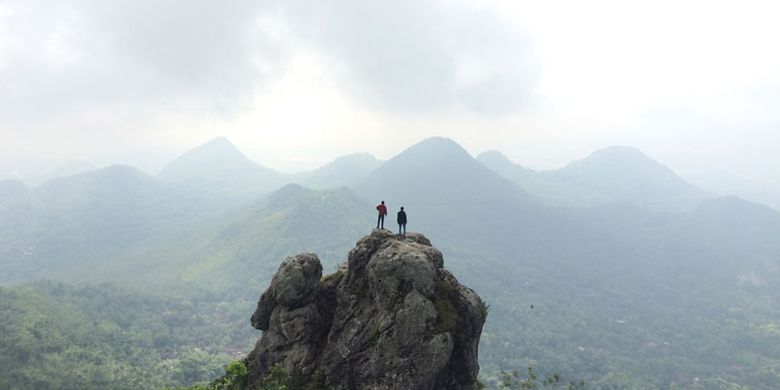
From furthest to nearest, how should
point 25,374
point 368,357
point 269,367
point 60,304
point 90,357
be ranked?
point 60,304 < point 90,357 < point 25,374 < point 269,367 < point 368,357

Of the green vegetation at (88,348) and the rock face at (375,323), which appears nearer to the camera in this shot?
the rock face at (375,323)

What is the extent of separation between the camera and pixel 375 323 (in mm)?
26812

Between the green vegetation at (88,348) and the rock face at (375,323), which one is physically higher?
the rock face at (375,323)

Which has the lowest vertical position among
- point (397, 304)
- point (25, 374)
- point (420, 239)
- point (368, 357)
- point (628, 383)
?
point (628, 383)

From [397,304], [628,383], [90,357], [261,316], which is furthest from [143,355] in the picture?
[628,383]

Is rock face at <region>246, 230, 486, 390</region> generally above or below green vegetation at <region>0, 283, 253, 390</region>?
above

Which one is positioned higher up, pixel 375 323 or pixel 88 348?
pixel 375 323

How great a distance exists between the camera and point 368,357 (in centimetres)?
2592

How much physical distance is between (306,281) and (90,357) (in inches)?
6016

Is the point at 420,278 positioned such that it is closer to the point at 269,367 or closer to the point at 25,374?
the point at 269,367

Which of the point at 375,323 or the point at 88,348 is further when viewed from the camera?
the point at 88,348

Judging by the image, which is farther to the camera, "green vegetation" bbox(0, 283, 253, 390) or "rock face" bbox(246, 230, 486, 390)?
"green vegetation" bbox(0, 283, 253, 390)

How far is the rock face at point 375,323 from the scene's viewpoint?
82.5 ft

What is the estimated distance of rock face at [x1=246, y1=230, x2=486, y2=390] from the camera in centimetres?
2516
